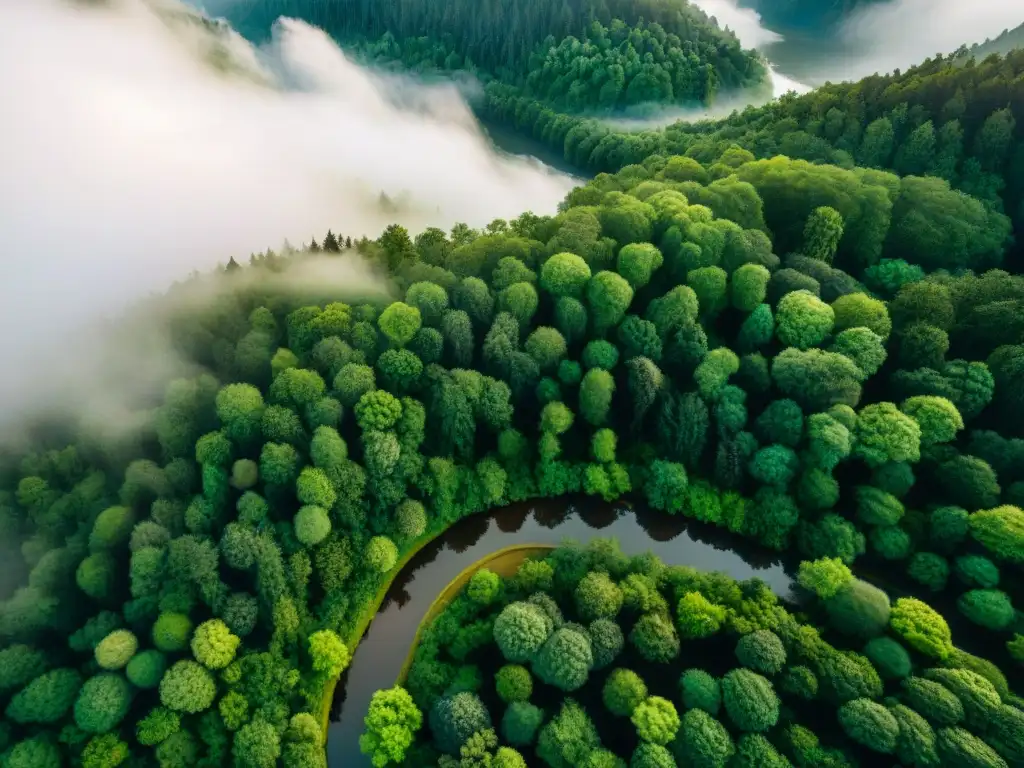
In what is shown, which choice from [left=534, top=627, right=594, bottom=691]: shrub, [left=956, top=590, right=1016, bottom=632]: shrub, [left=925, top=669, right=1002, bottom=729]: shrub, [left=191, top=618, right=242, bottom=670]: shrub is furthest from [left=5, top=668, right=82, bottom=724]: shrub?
[left=956, top=590, right=1016, bottom=632]: shrub

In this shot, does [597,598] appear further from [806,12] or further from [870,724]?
[806,12]

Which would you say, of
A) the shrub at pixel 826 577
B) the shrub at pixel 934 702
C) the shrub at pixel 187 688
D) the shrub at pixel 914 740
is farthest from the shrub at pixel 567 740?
the shrub at pixel 187 688

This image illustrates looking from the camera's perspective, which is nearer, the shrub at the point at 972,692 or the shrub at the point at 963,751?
the shrub at the point at 963,751

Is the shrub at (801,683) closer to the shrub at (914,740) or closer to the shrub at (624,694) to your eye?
the shrub at (914,740)

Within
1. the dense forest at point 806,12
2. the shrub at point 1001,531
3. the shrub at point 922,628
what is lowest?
the shrub at point 922,628

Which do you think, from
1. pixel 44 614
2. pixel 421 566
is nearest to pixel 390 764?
pixel 421 566

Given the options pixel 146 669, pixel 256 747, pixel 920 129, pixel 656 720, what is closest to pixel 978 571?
pixel 656 720
